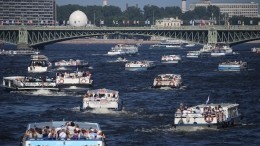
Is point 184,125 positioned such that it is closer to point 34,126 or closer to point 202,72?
point 34,126

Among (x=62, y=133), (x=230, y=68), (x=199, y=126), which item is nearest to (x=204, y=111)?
(x=199, y=126)

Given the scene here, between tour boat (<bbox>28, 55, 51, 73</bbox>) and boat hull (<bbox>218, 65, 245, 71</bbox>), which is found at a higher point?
tour boat (<bbox>28, 55, 51, 73</bbox>)

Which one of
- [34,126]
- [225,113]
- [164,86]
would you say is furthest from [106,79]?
[34,126]

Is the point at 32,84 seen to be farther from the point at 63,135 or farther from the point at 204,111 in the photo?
the point at 63,135

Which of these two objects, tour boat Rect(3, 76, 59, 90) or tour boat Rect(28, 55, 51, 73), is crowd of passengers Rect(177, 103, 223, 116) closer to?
Result: tour boat Rect(3, 76, 59, 90)

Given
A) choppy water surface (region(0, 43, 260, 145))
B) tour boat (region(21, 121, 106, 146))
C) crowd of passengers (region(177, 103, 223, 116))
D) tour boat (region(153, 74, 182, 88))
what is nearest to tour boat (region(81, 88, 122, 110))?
choppy water surface (region(0, 43, 260, 145))

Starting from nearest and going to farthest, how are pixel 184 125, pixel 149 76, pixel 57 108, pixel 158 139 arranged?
1. pixel 158 139
2. pixel 184 125
3. pixel 57 108
4. pixel 149 76

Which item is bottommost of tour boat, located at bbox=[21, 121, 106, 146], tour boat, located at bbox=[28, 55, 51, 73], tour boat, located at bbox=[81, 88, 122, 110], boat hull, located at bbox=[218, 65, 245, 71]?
boat hull, located at bbox=[218, 65, 245, 71]
